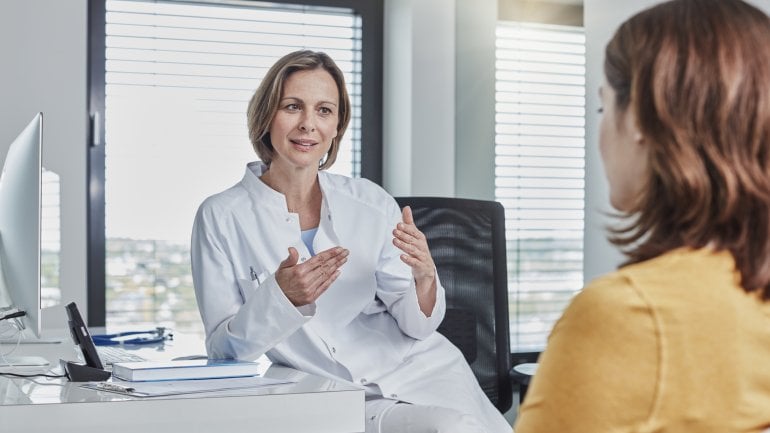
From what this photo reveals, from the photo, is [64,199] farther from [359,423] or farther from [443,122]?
[359,423]

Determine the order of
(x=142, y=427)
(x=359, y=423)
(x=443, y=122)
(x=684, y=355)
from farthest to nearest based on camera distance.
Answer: (x=443, y=122)
(x=359, y=423)
(x=142, y=427)
(x=684, y=355)

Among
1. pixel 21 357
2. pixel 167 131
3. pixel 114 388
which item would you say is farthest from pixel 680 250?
pixel 167 131

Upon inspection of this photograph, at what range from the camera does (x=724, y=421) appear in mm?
658

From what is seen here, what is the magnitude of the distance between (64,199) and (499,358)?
1.70 meters

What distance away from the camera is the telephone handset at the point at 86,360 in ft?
5.05

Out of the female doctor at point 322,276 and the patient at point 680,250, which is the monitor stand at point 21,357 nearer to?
the female doctor at point 322,276

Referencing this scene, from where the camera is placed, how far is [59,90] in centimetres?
323

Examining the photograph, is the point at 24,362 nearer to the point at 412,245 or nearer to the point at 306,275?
the point at 306,275

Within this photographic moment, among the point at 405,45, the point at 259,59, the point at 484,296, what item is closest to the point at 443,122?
the point at 405,45

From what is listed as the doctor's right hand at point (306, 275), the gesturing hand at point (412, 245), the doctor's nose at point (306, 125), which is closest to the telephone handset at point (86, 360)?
the doctor's right hand at point (306, 275)

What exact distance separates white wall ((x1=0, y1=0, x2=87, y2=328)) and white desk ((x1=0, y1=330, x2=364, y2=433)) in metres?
1.82

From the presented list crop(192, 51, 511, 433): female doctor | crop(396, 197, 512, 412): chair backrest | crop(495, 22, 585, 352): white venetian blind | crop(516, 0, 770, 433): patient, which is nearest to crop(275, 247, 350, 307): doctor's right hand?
crop(192, 51, 511, 433): female doctor

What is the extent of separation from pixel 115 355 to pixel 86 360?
20.1 inches

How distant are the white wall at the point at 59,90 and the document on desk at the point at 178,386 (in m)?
1.86
